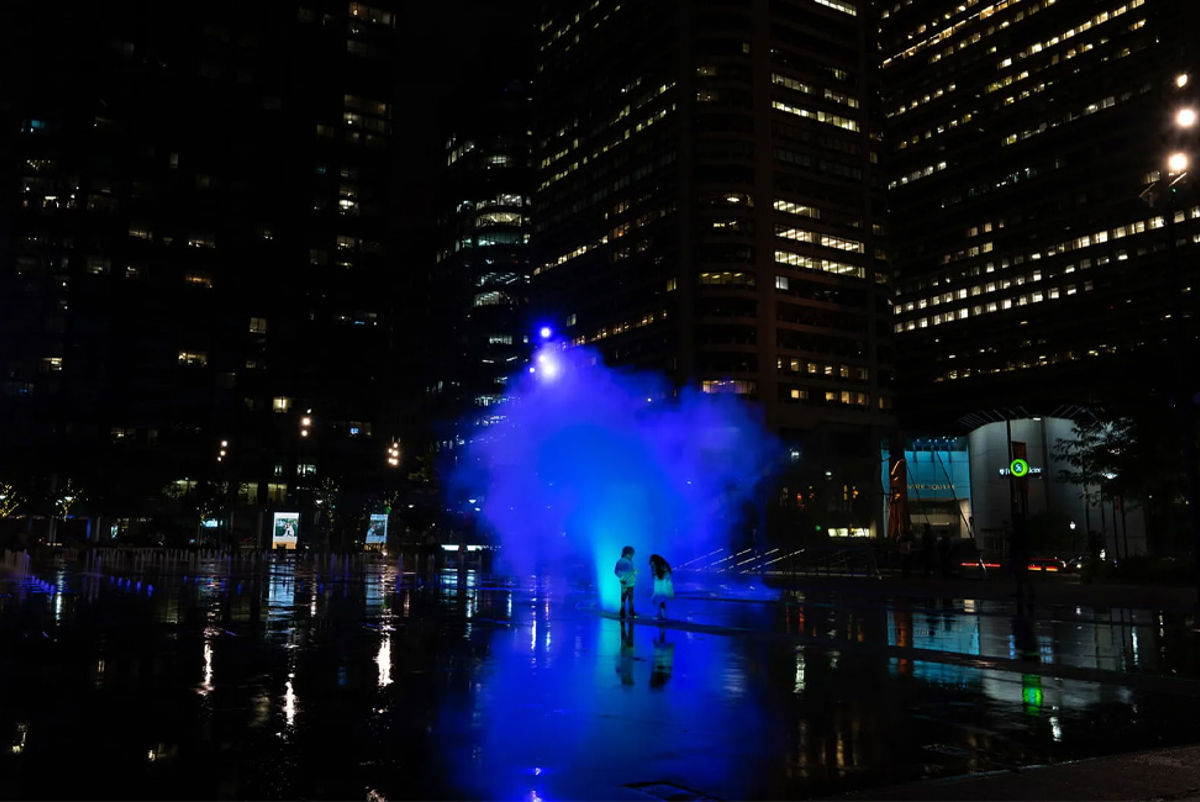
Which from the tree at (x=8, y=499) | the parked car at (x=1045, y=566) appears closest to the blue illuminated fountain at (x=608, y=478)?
the parked car at (x=1045, y=566)

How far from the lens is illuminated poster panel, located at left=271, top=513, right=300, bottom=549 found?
6406 centimetres

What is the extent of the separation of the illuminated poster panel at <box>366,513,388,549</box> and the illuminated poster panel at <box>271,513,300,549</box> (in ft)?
20.2

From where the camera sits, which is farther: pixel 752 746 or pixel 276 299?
pixel 276 299

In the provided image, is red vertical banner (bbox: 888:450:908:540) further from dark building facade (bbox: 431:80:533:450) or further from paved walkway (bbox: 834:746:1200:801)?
dark building facade (bbox: 431:80:533:450)

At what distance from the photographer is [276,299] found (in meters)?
109

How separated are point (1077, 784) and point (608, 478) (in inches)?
1403

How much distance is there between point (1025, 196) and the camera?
434 ft

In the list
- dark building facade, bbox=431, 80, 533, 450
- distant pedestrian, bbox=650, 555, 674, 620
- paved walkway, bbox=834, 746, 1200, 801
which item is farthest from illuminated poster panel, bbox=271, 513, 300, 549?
dark building facade, bbox=431, 80, 533, 450

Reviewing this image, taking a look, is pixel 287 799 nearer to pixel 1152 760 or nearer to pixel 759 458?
pixel 1152 760

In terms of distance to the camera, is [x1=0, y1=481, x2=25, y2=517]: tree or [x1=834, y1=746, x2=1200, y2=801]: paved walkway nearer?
[x1=834, y1=746, x2=1200, y2=801]: paved walkway

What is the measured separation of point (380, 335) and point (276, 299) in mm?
13476

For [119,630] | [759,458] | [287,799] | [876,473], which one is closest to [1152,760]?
[287,799]

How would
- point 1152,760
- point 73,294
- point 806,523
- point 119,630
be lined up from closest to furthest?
1. point 1152,760
2. point 119,630
3. point 806,523
4. point 73,294

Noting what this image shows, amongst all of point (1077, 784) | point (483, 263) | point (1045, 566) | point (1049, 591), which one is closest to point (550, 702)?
point (1077, 784)
